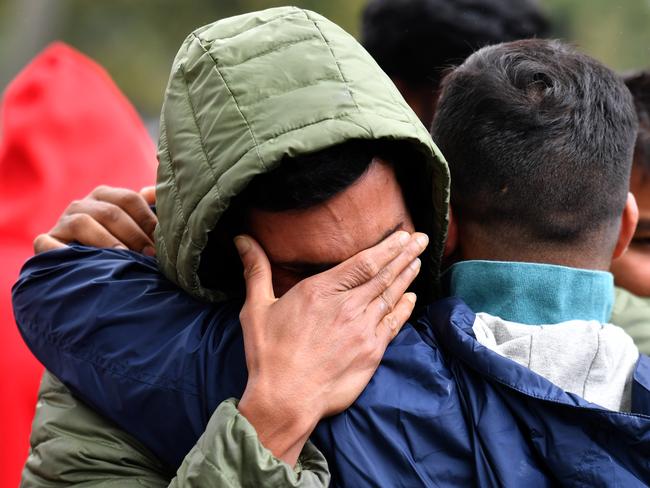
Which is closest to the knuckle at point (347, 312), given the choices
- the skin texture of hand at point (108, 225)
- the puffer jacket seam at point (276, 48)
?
the puffer jacket seam at point (276, 48)

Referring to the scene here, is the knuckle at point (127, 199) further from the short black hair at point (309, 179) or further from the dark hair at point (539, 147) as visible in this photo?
the dark hair at point (539, 147)

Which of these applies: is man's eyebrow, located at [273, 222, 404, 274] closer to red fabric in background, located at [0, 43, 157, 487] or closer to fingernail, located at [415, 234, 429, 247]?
fingernail, located at [415, 234, 429, 247]

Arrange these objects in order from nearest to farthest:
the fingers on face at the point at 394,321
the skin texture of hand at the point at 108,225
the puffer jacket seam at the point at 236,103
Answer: the puffer jacket seam at the point at 236,103 < the fingers on face at the point at 394,321 < the skin texture of hand at the point at 108,225

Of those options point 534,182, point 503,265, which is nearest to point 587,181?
point 534,182

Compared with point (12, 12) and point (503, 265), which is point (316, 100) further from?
point (12, 12)

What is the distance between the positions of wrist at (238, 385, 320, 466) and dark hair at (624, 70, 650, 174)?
152 cm

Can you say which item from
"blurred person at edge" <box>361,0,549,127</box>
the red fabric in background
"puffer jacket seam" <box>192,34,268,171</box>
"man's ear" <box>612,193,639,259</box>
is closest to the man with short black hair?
"man's ear" <box>612,193,639,259</box>

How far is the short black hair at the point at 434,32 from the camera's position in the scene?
3.90 m

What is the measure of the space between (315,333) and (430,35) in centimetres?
216

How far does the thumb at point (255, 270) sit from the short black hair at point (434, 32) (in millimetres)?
1808

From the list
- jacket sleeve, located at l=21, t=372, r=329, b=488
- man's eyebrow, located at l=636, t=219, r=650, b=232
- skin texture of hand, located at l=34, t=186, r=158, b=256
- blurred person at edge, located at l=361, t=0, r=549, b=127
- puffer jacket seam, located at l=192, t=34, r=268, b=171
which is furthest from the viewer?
blurred person at edge, located at l=361, t=0, r=549, b=127

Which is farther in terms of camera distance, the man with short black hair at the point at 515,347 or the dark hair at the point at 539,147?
Answer: the dark hair at the point at 539,147

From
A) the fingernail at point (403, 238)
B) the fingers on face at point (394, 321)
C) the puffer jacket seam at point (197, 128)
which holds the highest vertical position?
the puffer jacket seam at point (197, 128)

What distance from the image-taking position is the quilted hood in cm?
205
